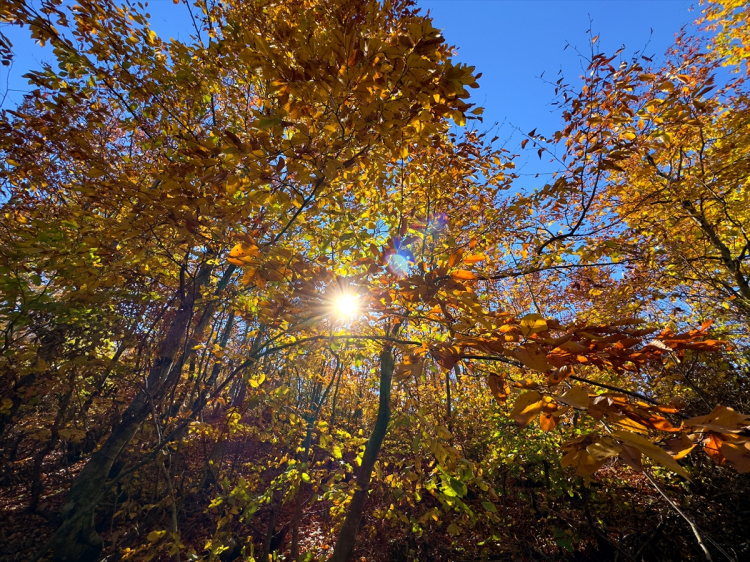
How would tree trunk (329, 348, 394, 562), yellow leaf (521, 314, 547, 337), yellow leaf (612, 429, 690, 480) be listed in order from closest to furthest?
1. yellow leaf (612, 429, 690, 480)
2. yellow leaf (521, 314, 547, 337)
3. tree trunk (329, 348, 394, 562)

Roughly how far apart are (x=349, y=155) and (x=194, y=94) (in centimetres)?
220

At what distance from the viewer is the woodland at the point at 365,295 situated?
1.46 metres

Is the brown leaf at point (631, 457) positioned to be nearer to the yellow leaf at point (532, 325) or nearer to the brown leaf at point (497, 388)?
the yellow leaf at point (532, 325)

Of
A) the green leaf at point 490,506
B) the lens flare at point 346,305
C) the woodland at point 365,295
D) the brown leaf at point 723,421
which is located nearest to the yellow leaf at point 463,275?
the woodland at point 365,295

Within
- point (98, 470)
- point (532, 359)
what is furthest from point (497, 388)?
point (98, 470)

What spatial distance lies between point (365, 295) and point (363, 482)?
10.7ft

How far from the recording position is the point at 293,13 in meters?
3.09

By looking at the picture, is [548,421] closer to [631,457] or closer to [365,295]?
[631,457]

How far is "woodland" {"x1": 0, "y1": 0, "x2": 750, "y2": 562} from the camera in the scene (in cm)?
146

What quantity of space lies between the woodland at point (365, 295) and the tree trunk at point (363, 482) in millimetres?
29

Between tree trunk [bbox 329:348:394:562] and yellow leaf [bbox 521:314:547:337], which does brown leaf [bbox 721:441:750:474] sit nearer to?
yellow leaf [bbox 521:314:547:337]

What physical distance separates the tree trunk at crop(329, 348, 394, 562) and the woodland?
0.03 m

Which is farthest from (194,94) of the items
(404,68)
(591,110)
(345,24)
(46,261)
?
(591,110)

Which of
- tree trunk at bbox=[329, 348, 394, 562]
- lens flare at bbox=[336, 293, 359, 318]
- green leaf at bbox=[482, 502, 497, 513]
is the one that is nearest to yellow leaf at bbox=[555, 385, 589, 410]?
lens flare at bbox=[336, 293, 359, 318]
